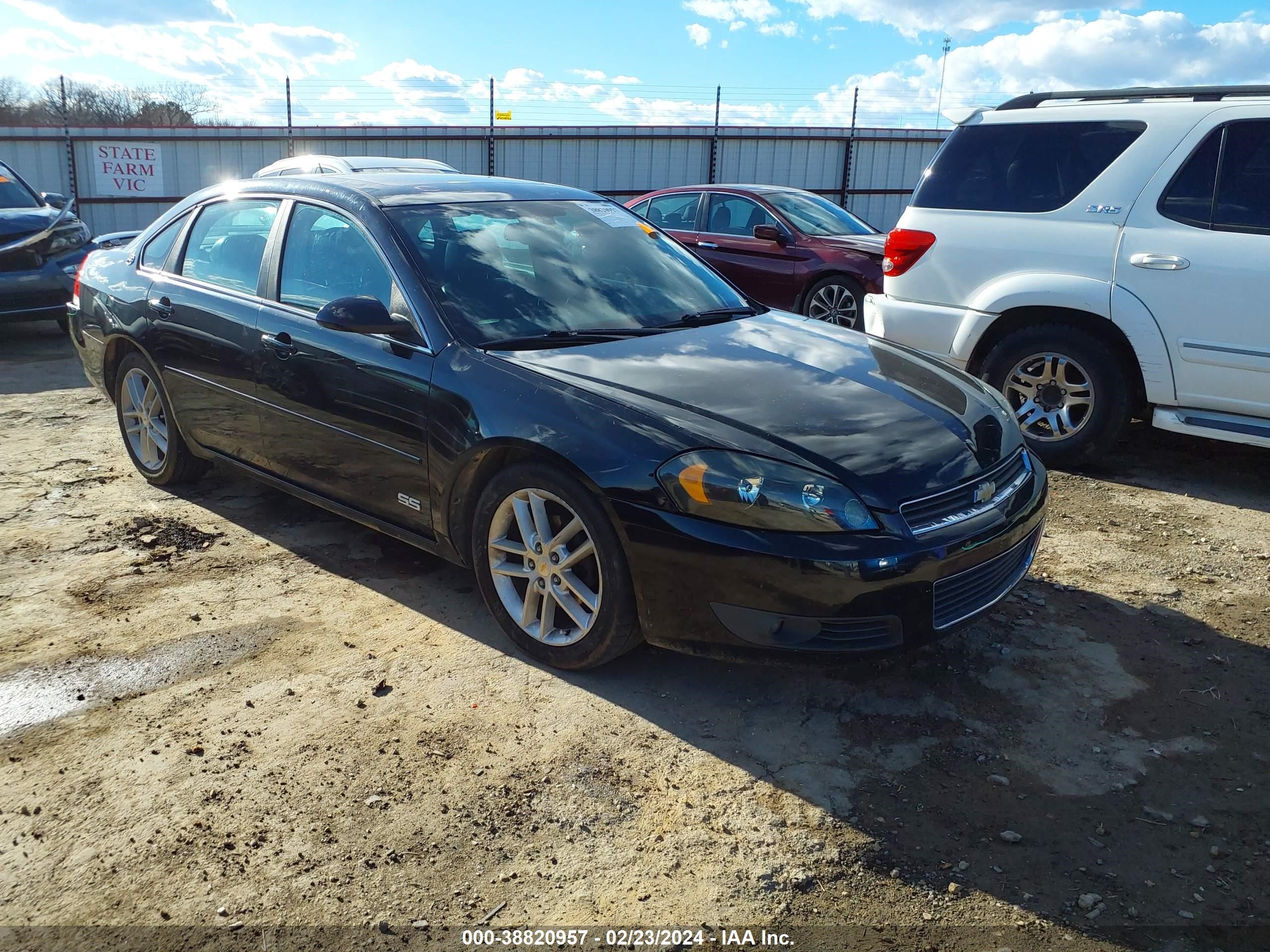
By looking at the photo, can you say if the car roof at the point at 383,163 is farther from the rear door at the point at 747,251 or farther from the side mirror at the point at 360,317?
the side mirror at the point at 360,317

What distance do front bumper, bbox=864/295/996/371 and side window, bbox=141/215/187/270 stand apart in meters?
3.84

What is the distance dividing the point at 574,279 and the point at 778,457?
4.78 feet

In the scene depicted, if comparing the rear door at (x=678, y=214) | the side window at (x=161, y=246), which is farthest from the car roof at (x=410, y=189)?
the rear door at (x=678, y=214)

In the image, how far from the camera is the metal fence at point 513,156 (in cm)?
1625

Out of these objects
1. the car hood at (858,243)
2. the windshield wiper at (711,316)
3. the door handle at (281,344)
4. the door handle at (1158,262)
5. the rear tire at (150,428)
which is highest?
the door handle at (1158,262)

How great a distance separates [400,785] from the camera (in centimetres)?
292

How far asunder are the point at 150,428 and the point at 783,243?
6429mm

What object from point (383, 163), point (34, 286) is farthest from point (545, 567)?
point (383, 163)

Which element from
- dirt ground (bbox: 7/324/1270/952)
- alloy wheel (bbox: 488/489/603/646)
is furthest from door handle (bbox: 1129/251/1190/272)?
alloy wheel (bbox: 488/489/603/646)

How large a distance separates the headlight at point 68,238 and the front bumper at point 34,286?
84mm

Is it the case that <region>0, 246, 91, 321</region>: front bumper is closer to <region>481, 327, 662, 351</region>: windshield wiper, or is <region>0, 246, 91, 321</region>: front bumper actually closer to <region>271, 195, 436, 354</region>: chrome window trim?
<region>271, 195, 436, 354</region>: chrome window trim

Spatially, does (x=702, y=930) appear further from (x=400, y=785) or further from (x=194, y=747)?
(x=194, y=747)

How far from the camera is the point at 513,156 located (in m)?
18.5

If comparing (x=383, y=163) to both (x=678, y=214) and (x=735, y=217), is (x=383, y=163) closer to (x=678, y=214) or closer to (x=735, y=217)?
(x=678, y=214)
